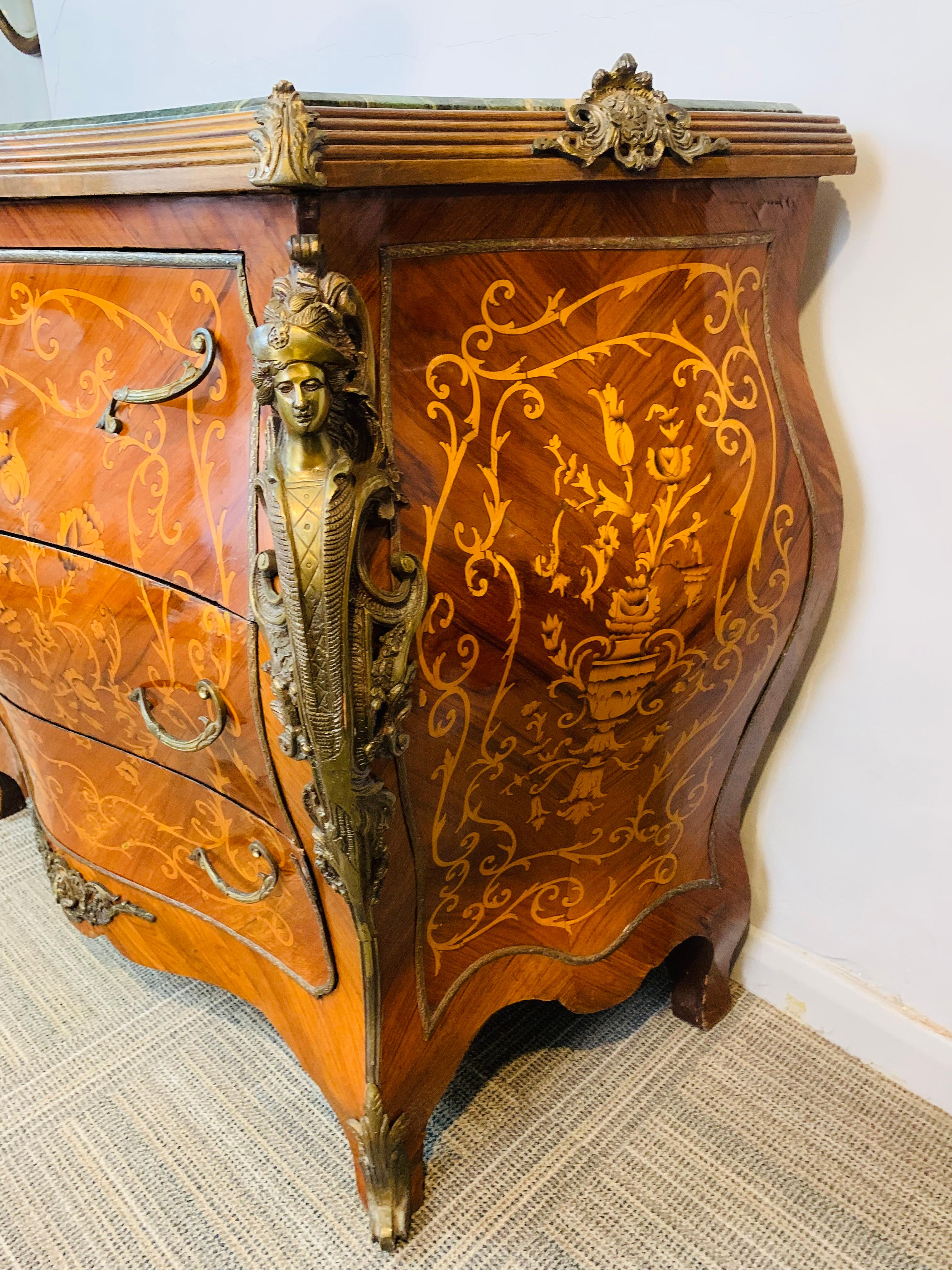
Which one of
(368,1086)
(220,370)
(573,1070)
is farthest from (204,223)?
(573,1070)

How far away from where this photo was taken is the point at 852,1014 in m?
1.16

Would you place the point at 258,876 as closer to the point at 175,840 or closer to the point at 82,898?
the point at 175,840

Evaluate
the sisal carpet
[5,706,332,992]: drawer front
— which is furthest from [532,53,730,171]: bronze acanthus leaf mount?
the sisal carpet

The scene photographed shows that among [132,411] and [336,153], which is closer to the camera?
[336,153]

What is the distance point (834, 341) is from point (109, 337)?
71cm

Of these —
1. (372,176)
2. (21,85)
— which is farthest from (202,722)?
(21,85)

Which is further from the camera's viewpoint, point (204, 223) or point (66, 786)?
point (66, 786)

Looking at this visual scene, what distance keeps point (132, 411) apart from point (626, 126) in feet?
1.39

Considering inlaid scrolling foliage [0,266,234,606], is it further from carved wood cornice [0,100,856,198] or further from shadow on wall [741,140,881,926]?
shadow on wall [741,140,881,926]

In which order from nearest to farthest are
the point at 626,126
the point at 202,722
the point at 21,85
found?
the point at 626,126 → the point at 202,722 → the point at 21,85

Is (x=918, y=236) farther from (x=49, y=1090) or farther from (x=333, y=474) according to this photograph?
(x=49, y=1090)

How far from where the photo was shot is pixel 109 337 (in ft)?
2.31

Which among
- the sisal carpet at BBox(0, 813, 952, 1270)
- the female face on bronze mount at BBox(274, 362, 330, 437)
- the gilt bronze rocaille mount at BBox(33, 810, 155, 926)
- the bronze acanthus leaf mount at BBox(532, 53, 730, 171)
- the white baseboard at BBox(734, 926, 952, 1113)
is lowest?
the sisal carpet at BBox(0, 813, 952, 1270)

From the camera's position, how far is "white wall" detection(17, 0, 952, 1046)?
871 mm
